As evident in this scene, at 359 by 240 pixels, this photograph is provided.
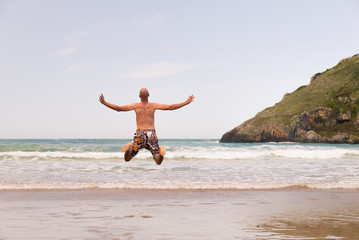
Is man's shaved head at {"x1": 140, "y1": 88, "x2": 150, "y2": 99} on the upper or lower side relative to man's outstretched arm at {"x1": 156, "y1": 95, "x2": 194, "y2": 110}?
upper

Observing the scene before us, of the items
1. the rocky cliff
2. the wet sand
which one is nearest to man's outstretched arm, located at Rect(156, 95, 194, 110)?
the wet sand

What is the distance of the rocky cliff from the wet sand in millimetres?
88500

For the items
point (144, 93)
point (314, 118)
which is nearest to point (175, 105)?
point (144, 93)

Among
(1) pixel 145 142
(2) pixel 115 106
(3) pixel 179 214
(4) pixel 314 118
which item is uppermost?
(4) pixel 314 118

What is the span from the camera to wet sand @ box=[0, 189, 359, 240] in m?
8.54

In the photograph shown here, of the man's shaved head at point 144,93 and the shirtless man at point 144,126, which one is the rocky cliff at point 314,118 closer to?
the shirtless man at point 144,126

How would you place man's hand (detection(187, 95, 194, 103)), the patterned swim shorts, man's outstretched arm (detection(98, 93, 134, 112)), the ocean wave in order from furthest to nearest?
the ocean wave
the patterned swim shorts
man's outstretched arm (detection(98, 93, 134, 112))
man's hand (detection(187, 95, 194, 103))

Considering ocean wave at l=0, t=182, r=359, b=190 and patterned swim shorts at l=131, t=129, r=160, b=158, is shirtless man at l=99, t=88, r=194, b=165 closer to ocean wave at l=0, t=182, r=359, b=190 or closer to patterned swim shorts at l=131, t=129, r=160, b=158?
patterned swim shorts at l=131, t=129, r=160, b=158

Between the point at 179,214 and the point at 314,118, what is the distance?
100 meters

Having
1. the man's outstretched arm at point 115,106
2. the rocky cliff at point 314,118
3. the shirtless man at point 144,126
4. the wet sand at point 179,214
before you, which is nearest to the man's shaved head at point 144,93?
the shirtless man at point 144,126

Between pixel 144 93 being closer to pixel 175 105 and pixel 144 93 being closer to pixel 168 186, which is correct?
pixel 175 105

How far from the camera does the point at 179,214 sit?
10602 mm

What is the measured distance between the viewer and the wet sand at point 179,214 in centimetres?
854

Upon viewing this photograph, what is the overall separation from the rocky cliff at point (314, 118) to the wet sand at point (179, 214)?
→ 88.5 metres
